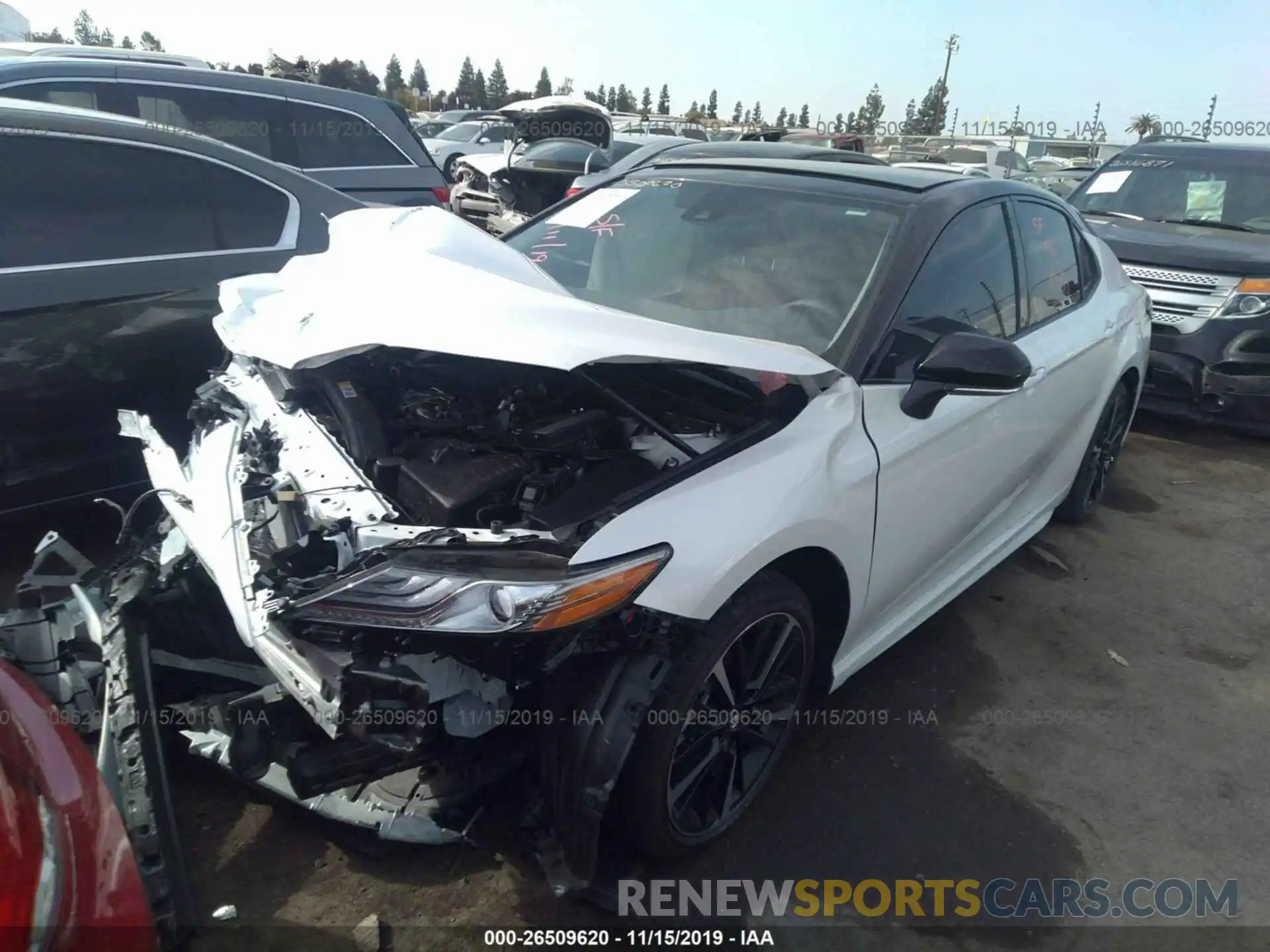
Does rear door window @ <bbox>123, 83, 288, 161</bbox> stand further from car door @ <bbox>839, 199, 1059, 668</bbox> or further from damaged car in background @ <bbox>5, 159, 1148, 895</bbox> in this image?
car door @ <bbox>839, 199, 1059, 668</bbox>

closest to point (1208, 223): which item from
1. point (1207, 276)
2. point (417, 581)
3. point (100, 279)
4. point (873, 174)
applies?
point (1207, 276)

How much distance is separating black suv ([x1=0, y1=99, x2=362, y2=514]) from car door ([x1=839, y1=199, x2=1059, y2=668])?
269cm

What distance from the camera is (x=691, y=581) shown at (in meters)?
2.01

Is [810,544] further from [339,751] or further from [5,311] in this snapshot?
[5,311]

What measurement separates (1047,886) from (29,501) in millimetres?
3616

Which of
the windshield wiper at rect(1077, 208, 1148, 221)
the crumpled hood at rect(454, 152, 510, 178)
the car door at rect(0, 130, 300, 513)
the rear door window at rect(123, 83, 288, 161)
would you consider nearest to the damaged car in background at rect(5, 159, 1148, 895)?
the car door at rect(0, 130, 300, 513)

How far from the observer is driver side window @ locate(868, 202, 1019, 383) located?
→ 107 inches

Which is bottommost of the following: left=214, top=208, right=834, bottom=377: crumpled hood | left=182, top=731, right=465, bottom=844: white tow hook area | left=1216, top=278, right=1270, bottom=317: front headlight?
left=182, top=731, right=465, bottom=844: white tow hook area

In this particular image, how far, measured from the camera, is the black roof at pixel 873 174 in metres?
3.09

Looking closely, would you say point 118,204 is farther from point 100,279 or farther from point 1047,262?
point 1047,262

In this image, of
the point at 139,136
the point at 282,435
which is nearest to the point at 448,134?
the point at 139,136

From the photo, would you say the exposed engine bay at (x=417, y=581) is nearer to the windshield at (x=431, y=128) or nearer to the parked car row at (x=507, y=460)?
the parked car row at (x=507, y=460)

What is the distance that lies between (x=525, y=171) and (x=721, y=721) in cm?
635

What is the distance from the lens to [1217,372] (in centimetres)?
→ 594
